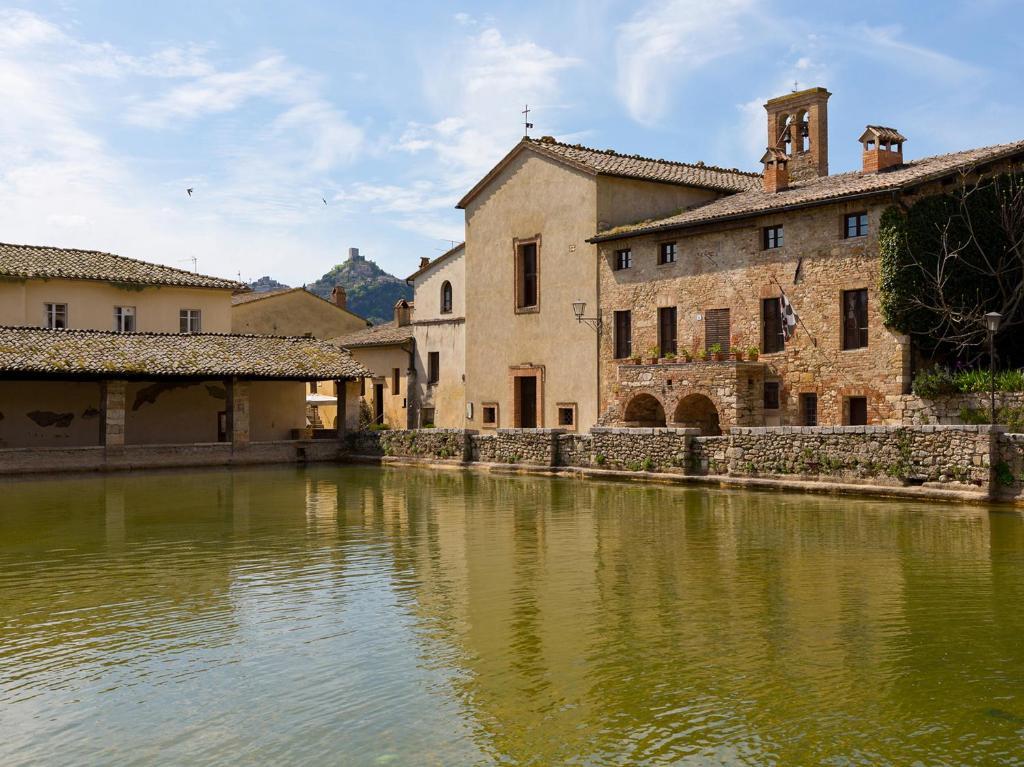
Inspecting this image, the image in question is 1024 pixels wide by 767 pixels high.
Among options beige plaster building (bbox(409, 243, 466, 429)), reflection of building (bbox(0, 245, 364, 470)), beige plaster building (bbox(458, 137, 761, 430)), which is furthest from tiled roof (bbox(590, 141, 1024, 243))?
reflection of building (bbox(0, 245, 364, 470))

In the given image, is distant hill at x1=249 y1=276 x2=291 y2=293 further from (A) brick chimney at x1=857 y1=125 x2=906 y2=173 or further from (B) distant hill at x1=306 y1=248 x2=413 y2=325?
(A) brick chimney at x1=857 y1=125 x2=906 y2=173

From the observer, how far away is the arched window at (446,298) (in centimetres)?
3878

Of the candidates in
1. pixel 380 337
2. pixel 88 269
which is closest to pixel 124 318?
pixel 88 269

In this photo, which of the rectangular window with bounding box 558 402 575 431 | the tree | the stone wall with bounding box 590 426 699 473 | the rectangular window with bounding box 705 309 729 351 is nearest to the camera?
the tree

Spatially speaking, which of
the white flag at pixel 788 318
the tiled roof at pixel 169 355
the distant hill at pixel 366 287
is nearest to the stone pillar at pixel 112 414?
the tiled roof at pixel 169 355

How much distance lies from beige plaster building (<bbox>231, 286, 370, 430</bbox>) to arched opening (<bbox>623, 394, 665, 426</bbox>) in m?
17.8

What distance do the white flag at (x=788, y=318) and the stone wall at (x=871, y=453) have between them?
4.21 meters

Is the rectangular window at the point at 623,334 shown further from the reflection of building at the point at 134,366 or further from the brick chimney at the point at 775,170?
the reflection of building at the point at 134,366

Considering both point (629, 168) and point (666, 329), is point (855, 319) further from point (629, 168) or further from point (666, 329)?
point (629, 168)

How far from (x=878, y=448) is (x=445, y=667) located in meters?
14.3

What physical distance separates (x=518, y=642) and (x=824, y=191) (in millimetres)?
19729

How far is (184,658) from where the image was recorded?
28.0 ft

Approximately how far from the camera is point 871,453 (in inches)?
798

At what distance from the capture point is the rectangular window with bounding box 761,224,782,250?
86.3 feet
